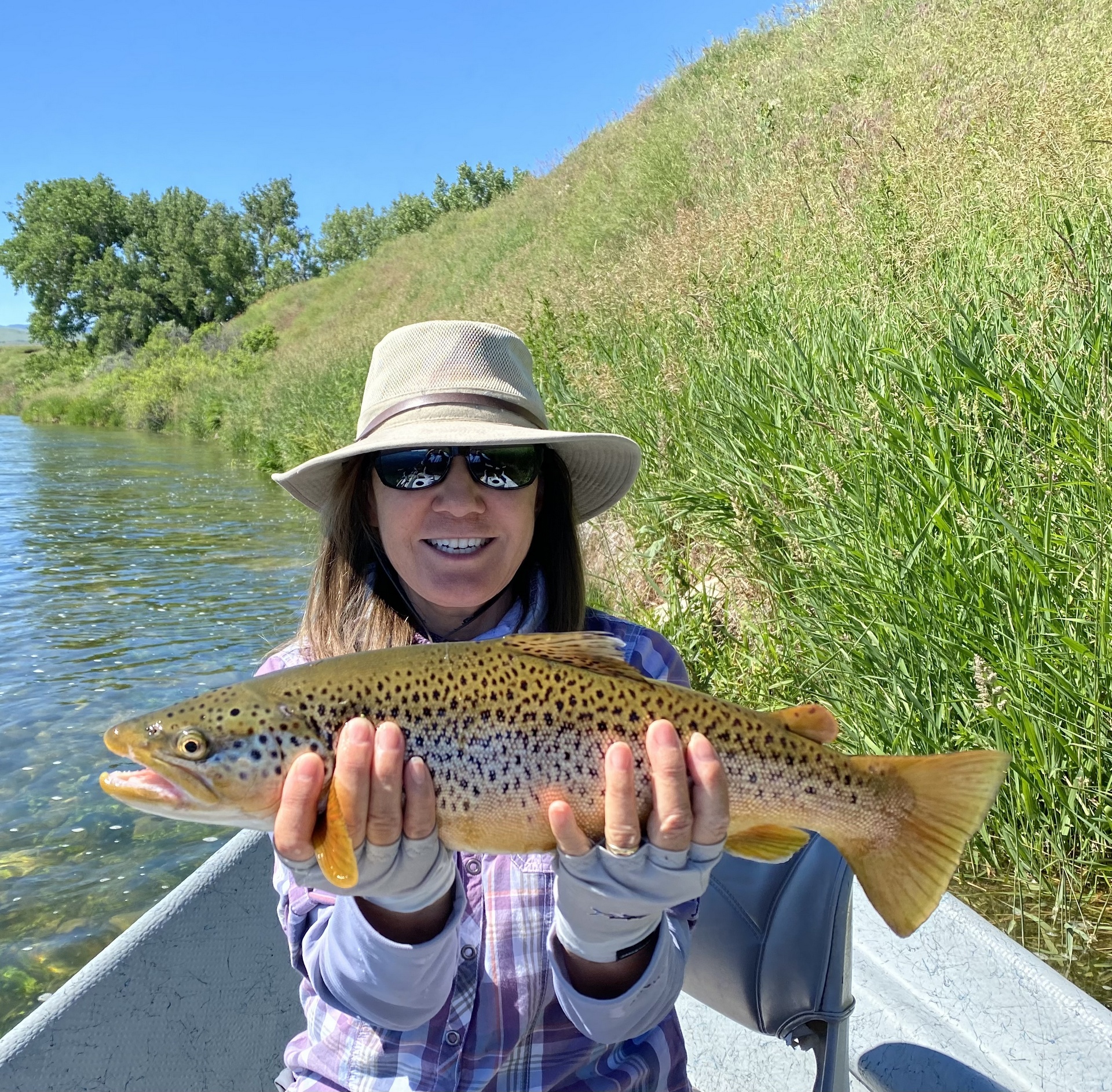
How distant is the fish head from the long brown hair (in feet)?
1.82

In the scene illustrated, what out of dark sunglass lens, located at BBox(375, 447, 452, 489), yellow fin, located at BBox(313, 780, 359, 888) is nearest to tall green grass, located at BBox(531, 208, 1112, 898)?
dark sunglass lens, located at BBox(375, 447, 452, 489)

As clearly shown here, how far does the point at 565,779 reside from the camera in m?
1.66

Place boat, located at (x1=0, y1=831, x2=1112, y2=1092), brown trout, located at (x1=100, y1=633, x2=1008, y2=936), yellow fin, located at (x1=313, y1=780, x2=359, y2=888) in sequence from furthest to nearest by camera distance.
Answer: boat, located at (x1=0, y1=831, x2=1112, y2=1092) → brown trout, located at (x1=100, y1=633, x2=1008, y2=936) → yellow fin, located at (x1=313, y1=780, x2=359, y2=888)

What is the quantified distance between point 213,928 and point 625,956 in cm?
153

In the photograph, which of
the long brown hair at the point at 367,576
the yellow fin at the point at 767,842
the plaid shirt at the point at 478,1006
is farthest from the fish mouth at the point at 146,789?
the yellow fin at the point at 767,842

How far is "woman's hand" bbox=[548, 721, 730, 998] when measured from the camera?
5.27 feet

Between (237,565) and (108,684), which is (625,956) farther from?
(237,565)

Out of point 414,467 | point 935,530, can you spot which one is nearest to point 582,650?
point 414,467

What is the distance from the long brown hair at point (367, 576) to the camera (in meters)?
2.30

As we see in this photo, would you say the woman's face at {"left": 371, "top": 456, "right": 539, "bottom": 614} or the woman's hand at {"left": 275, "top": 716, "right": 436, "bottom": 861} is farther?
the woman's face at {"left": 371, "top": 456, "right": 539, "bottom": 614}

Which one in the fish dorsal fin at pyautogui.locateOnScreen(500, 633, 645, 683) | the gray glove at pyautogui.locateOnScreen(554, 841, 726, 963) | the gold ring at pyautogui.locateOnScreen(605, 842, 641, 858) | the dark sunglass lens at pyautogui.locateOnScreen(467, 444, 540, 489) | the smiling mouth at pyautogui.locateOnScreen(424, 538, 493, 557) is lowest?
the gray glove at pyautogui.locateOnScreen(554, 841, 726, 963)

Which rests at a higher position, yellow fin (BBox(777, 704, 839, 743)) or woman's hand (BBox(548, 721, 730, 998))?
yellow fin (BBox(777, 704, 839, 743))

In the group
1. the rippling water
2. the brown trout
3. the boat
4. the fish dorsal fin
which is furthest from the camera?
the rippling water

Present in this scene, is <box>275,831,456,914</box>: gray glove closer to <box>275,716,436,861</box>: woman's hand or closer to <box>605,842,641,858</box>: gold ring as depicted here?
<box>275,716,436,861</box>: woman's hand
